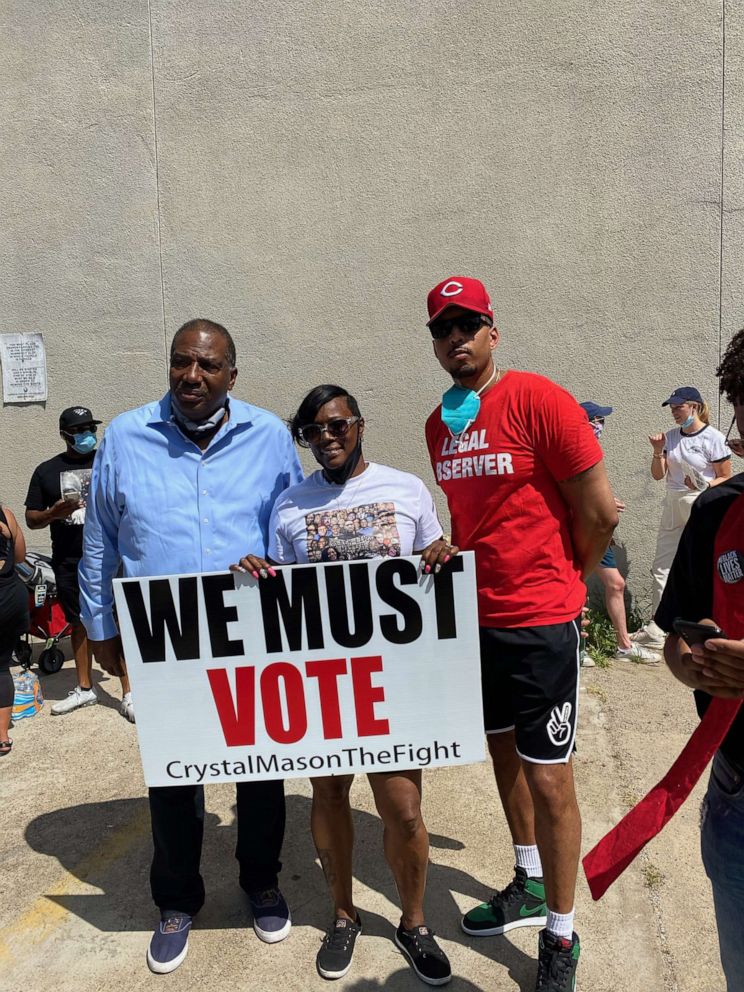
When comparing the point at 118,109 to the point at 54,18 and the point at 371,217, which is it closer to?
the point at 54,18

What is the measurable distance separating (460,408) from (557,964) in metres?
1.92

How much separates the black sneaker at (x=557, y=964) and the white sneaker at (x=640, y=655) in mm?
3789

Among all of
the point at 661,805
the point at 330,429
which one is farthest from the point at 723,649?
the point at 330,429

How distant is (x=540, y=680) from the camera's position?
263 cm

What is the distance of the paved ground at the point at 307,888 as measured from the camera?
2.81 m

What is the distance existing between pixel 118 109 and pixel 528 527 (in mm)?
6677

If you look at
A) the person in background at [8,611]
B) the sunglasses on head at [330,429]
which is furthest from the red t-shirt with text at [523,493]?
the person in background at [8,611]

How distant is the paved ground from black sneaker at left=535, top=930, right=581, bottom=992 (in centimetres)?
16

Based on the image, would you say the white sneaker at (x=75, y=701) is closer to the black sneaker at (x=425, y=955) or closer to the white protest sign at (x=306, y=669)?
the white protest sign at (x=306, y=669)

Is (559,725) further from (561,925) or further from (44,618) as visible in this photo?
(44,618)

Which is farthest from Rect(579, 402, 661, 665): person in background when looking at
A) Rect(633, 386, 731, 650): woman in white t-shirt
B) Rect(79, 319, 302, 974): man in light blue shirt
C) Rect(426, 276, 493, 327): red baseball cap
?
Rect(79, 319, 302, 974): man in light blue shirt

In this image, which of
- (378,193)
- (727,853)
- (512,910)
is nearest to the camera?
(727,853)

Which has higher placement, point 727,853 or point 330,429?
point 330,429

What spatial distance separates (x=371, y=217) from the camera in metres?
6.82
